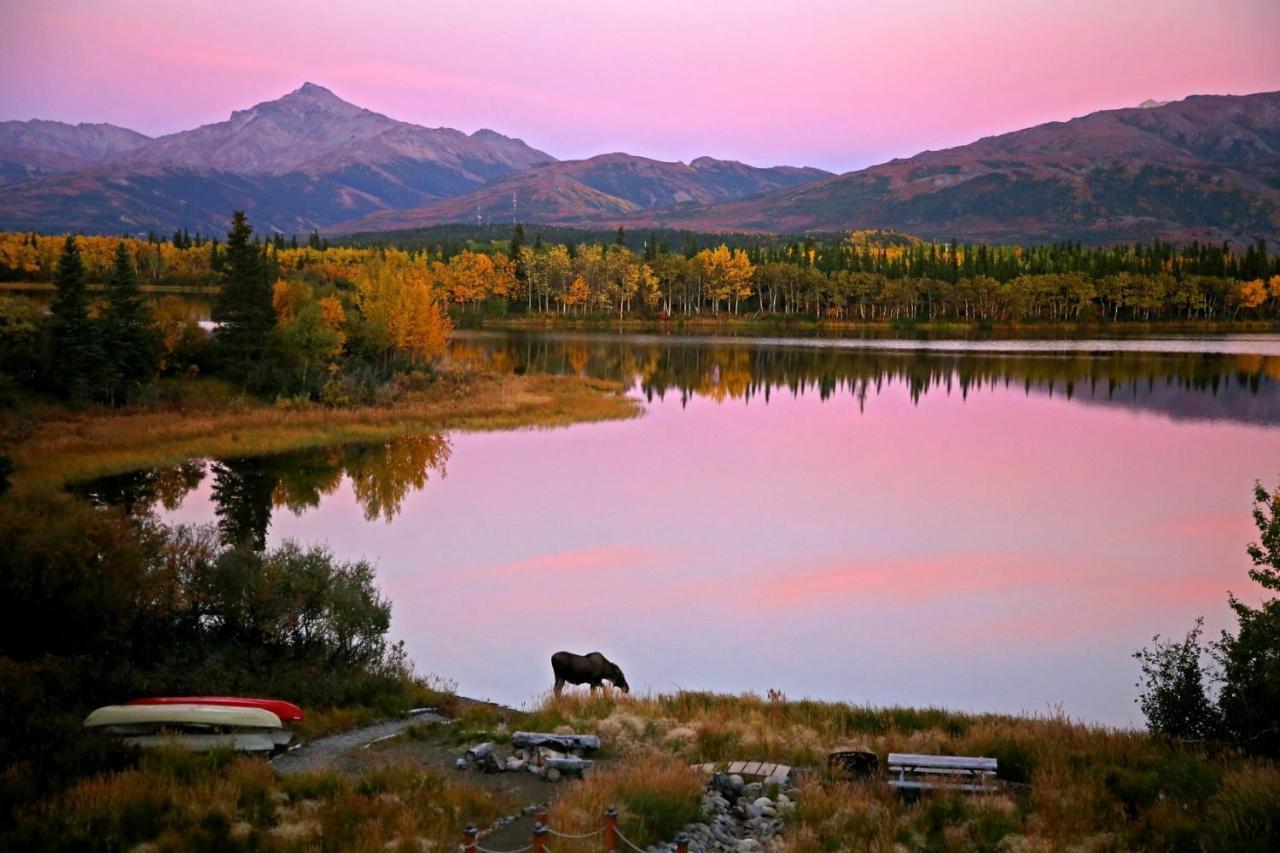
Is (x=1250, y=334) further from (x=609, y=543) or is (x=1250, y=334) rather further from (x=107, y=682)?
(x=107, y=682)

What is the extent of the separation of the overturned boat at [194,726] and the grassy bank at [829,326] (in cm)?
11302

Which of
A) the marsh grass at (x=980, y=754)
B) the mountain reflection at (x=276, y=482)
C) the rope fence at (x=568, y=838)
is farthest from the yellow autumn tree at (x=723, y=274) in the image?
the rope fence at (x=568, y=838)

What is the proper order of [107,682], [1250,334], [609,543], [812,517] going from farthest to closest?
1. [1250,334]
2. [812,517]
3. [609,543]
4. [107,682]

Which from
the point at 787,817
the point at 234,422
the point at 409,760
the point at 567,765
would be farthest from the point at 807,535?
the point at 234,422

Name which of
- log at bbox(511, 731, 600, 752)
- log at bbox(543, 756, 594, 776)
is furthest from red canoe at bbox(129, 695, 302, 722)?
log at bbox(543, 756, 594, 776)

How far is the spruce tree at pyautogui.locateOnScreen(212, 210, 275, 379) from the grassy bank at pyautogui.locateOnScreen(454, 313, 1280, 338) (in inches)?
2798

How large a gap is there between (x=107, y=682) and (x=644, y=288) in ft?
451

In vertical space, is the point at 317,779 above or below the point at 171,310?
below

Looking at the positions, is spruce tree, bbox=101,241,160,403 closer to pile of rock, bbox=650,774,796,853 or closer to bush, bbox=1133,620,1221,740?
pile of rock, bbox=650,774,796,853

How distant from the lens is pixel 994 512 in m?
32.7

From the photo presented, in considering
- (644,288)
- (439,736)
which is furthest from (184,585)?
(644,288)

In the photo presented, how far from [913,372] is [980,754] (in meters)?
67.5

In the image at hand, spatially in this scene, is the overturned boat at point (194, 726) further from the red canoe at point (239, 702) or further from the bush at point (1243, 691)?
the bush at point (1243, 691)

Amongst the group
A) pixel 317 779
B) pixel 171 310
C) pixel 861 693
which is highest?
pixel 171 310
